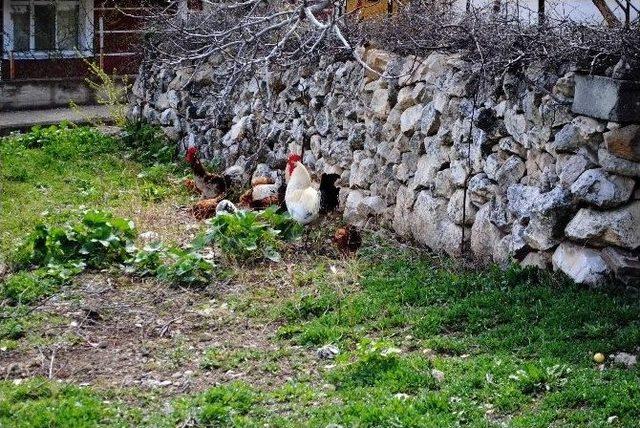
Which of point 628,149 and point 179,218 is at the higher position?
point 628,149

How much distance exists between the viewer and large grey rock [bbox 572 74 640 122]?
22.1 ft

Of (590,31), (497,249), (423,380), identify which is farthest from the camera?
(497,249)

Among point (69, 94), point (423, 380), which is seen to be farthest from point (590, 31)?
point (69, 94)

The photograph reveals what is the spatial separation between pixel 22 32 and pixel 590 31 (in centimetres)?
1477

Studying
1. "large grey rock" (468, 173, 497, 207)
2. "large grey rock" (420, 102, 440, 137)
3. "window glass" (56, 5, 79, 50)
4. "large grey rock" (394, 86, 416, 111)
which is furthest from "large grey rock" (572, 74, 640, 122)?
"window glass" (56, 5, 79, 50)

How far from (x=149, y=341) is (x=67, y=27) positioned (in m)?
14.3

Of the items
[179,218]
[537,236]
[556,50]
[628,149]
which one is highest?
[556,50]

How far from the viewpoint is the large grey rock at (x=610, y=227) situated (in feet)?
22.3

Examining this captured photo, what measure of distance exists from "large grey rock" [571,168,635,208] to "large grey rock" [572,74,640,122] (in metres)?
0.39

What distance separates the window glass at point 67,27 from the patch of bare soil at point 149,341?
1259 cm

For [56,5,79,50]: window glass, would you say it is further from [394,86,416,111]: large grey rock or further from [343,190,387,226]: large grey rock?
[394,86,416,111]: large grey rock

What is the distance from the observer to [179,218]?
10695 millimetres

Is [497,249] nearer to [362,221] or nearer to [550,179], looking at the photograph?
[550,179]

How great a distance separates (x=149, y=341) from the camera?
714cm
